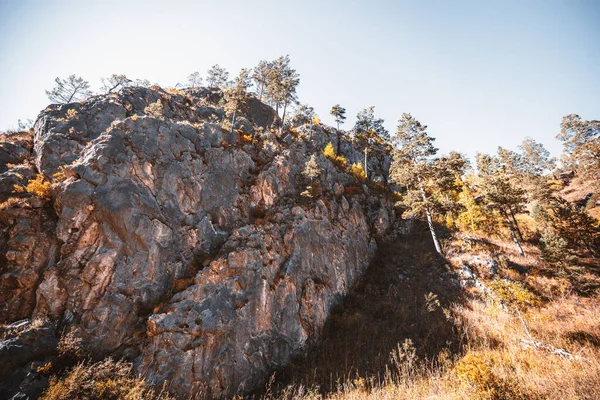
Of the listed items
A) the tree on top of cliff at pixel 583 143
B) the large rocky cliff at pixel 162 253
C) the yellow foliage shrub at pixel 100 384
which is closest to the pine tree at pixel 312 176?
the large rocky cliff at pixel 162 253

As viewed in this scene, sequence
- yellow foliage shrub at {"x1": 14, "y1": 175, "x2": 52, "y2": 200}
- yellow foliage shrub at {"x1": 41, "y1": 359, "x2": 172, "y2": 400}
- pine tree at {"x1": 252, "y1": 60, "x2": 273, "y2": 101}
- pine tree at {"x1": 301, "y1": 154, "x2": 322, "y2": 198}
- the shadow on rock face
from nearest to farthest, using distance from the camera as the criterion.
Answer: yellow foliage shrub at {"x1": 41, "y1": 359, "x2": 172, "y2": 400} → the shadow on rock face → yellow foliage shrub at {"x1": 14, "y1": 175, "x2": 52, "y2": 200} → pine tree at {"x1": 301, "y1": 154, "x2": 322, "y2": 198} → pine tree at {"x1": 252, "y1": 60, "x2": 273, "y2": 101}

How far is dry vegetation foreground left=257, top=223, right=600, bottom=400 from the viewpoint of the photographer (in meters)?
6.13

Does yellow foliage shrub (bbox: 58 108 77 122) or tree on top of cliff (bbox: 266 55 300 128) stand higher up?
tree on top of cliff (bbox: 266 55 300 128)

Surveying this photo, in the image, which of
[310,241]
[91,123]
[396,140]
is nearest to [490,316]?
[310,241]

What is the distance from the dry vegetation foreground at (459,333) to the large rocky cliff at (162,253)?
2.17 m

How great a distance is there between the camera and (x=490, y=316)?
13.5 metres

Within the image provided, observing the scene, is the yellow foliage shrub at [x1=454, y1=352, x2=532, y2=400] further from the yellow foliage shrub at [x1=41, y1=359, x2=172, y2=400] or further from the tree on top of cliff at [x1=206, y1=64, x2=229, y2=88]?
the tree on top of cliff at [x1=206, y1=64, x2=229, y2=88]

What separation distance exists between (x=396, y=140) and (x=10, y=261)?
31.5m

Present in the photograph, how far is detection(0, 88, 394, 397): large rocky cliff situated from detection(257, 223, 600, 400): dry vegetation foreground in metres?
2.17

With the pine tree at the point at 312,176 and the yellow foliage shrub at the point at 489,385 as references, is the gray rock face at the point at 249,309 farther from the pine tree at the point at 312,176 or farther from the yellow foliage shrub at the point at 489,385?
the yellow foliage shrub at the point at 489,385

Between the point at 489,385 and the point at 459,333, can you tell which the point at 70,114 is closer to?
the point at 489,385

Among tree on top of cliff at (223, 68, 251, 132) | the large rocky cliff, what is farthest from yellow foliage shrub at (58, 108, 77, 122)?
tree on top of cliff at (223, 68, 251, 132)

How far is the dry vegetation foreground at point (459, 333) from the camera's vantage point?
6133 millimetres

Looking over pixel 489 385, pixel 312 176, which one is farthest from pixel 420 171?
pixel 489 385
